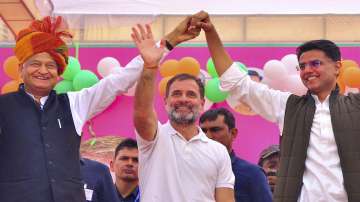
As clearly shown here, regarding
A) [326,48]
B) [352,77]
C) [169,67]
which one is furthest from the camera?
[169,67]

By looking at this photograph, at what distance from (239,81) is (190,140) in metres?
0.47

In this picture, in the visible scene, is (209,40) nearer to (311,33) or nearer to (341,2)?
(341,2)

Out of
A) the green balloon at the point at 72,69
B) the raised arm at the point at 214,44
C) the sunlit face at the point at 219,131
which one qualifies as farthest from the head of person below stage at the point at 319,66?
the green balloon at the point at 72,69

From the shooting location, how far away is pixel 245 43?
8.12m

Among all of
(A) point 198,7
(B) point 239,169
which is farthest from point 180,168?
(A) point 198,7

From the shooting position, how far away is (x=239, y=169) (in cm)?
519

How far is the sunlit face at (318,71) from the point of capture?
155 inches

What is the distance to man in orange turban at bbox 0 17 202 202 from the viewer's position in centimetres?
362

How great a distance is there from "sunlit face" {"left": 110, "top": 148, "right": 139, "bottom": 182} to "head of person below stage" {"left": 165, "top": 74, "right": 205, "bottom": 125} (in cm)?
112

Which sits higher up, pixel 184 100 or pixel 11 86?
pixel 11 86

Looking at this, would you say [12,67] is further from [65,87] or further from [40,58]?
[40,58]

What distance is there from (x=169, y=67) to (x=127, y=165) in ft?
8.68

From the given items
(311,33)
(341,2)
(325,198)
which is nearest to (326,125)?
(325,198)

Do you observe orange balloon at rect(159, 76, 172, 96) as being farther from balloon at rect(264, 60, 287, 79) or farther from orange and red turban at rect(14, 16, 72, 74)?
orange and red turban at rect(14, 16, 72, 74)
